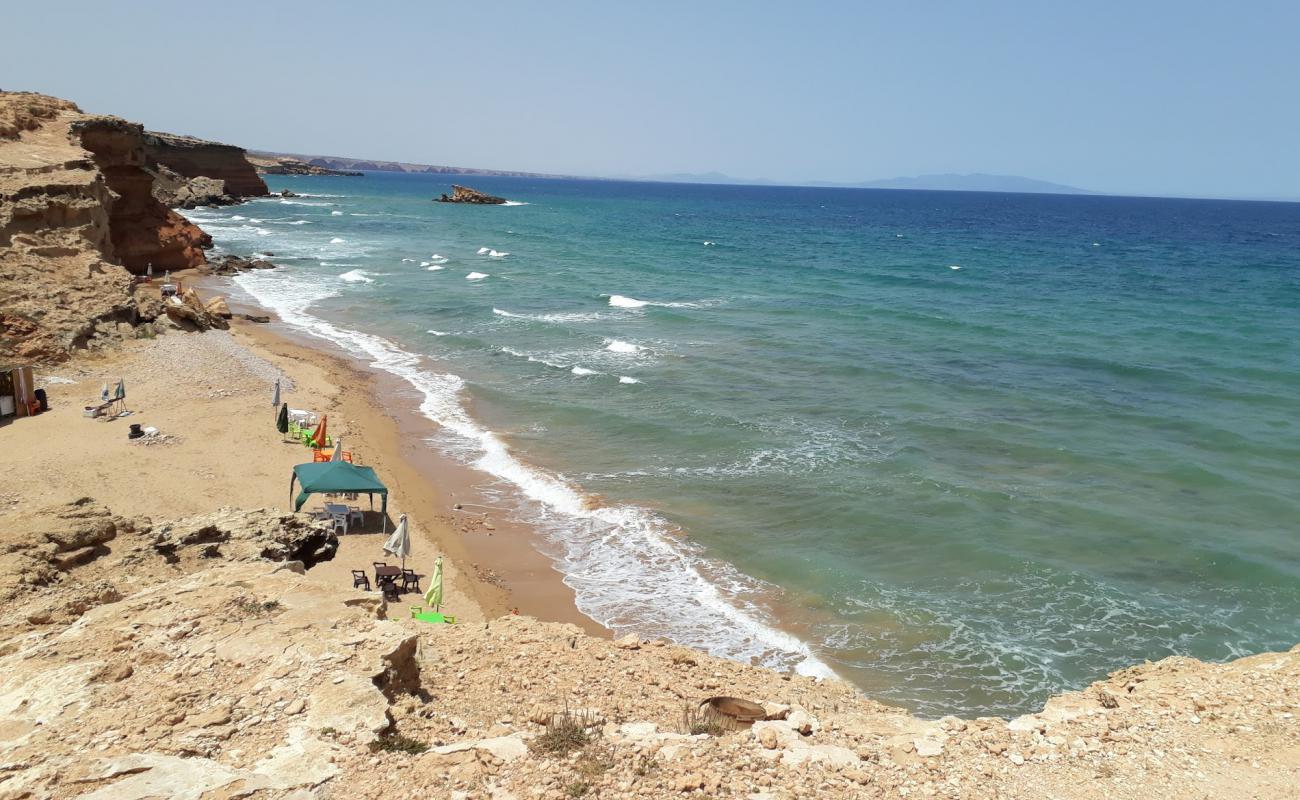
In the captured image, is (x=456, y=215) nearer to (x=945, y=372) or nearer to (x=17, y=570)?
(x=945, y=372)

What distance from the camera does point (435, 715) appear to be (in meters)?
6.96

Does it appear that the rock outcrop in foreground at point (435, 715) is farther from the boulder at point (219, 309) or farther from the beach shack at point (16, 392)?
the boulder at point (219, 309)

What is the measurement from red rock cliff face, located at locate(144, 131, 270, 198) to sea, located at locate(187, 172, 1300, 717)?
61278 mm

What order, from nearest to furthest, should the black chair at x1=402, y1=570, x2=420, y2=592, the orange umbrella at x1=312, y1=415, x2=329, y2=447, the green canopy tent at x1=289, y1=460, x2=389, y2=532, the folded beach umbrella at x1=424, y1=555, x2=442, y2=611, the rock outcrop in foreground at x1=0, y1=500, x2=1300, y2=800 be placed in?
1. the rock outcrop in foreground at x1=0, y1=500, x2=1300, y2=800
2. the folded beach umbrella at x1=424, y1=555, x2=442, y2=611
3. the black chair at x1=402, y1=570, x2=420, y2=592
4. the green canopy tent at x1=289, y1=460, x2=389, y2=532
5. the orange umbrella at x1=312, y1=415, x2=329, y2=447

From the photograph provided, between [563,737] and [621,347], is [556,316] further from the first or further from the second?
[563,737]

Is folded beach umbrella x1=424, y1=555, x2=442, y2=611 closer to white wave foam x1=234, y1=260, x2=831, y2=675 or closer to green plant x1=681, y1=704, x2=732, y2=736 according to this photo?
white wave foam x1=234, y1=260, x2=831, y2=675

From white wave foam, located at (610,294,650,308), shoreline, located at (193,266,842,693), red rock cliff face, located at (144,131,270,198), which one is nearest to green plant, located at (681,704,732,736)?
shoreline, located at (193,266,842,693)

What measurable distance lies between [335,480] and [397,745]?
11.3 meters

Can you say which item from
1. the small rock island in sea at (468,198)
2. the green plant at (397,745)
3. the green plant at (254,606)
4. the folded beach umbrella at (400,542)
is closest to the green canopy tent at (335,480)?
the folded beach umbrella at (400,542)

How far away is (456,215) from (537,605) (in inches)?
3774

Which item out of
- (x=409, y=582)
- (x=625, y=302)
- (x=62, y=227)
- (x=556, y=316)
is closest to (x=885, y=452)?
(x=409, y=582)

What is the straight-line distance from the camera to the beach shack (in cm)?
1956

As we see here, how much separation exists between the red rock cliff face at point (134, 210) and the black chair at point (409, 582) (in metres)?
28.8

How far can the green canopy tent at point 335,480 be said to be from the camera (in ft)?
53.2
